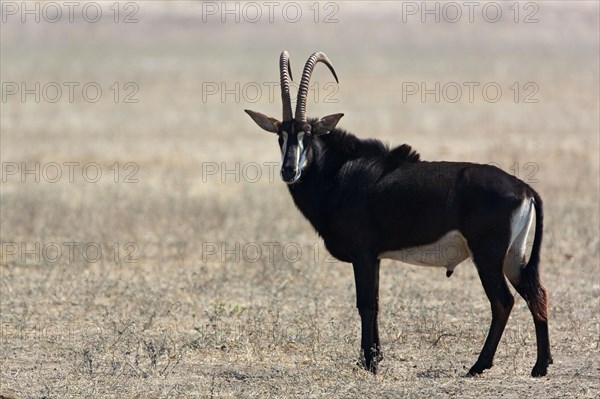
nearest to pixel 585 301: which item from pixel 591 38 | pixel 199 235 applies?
pixel 199 235

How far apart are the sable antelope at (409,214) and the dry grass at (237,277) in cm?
65

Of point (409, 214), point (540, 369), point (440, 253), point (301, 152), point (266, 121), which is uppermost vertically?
point (266, 121)

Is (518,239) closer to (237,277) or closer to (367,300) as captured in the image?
(367,300)

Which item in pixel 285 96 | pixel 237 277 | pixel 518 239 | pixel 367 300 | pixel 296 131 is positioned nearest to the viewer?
pixel 518 239

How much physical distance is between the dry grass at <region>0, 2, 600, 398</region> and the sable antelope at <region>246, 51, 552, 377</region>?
65 cm

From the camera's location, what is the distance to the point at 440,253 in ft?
30.6

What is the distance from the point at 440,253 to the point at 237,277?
4709mm

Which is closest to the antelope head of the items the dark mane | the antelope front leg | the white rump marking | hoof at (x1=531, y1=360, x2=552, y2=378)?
the dark mane

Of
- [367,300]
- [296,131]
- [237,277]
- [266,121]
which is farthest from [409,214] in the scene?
[237,277]

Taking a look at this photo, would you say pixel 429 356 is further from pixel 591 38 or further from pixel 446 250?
pixel 591 38

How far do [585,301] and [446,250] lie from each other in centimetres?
351

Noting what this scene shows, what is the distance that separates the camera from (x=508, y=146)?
25.9 metres

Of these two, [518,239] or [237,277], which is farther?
[237,277]

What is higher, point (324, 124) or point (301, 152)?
point (324, 124)
